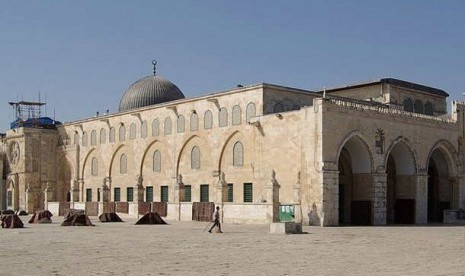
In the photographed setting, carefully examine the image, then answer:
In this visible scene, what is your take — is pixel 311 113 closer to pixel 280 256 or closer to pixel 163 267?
pixel 280 256

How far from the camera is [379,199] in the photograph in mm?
34438

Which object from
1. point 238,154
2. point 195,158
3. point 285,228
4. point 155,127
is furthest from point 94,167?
point 285,228

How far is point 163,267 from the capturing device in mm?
13109

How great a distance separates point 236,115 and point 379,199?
985 cm

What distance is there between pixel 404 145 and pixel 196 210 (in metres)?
12.4

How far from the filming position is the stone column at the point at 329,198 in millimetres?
31703

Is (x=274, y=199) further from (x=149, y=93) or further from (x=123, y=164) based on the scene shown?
(x=149, y=93)

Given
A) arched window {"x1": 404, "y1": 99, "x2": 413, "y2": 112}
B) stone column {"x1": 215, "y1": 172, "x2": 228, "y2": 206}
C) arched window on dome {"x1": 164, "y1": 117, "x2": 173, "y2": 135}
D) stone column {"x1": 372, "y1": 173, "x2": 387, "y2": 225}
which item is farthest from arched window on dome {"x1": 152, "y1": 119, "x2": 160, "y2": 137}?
arched window {"x1": 404, "y1": 99, "x2": 413, "y2": 112}

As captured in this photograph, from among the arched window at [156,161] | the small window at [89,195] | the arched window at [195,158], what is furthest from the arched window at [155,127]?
the small window at [89,195]

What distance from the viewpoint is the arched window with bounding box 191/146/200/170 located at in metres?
41.5

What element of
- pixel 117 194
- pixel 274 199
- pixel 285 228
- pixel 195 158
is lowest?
pixel 285 228

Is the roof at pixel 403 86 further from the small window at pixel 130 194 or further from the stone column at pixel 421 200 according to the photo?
the small window at pixel 130 194

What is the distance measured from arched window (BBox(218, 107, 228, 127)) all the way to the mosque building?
0.35 feet

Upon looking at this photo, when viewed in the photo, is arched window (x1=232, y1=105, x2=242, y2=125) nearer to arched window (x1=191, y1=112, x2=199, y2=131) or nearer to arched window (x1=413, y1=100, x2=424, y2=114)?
arched window (x1=191, y1=112, x2=199, y2=131)
